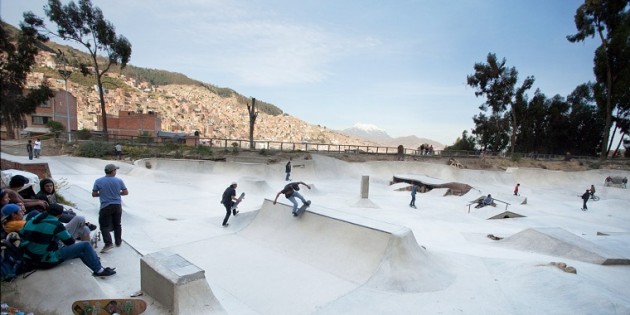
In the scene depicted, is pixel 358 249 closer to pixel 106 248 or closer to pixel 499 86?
pixel 106 248

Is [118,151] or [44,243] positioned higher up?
[44,243]

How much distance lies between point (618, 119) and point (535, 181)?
23603 mm

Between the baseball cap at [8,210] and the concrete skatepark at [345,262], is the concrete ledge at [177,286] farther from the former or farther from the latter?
the baseball cap at [8,210]

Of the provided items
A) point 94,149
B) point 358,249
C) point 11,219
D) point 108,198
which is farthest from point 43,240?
point 94,149

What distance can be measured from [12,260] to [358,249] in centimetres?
563

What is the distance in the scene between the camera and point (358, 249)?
23.0ft

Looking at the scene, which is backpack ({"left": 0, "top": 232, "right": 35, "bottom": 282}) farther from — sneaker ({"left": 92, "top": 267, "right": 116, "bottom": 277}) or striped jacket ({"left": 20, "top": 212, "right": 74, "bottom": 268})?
sneaker ({"left": 92, "top": 267, "right": 116, "bottom": 277})

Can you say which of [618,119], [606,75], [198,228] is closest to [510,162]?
[606,75]

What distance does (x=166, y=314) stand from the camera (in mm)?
3863

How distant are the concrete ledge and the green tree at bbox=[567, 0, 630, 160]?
146ft

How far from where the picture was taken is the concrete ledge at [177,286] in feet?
12.6

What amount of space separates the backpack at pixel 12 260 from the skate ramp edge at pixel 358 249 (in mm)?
4879

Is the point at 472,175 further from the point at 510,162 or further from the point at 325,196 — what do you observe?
the point at 325,196

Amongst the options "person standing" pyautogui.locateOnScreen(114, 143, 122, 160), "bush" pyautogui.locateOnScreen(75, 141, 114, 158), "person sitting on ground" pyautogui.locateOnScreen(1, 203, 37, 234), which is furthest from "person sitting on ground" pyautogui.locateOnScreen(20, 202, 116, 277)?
"bush" pyautogui.locateOnScreen(75, 141, 114, 158)
